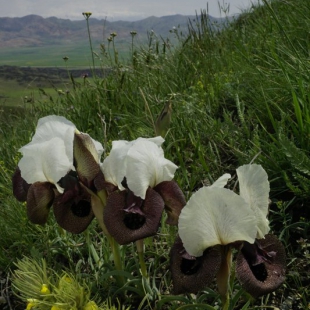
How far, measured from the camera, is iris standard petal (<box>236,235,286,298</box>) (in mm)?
1271

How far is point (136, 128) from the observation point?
3455 millimetres

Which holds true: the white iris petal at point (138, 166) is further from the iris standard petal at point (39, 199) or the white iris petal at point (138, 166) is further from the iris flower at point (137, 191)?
the iris standard petal at point (39, 199)

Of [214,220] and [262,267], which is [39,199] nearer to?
[214,220]

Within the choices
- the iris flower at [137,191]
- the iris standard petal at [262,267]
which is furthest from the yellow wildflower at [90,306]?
the iris standard petal at [262,267]

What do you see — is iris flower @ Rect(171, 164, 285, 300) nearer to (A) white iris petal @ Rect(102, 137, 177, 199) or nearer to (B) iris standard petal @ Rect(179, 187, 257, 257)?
(B) iris standard petal @ Rect(179, 187, 257, 257)

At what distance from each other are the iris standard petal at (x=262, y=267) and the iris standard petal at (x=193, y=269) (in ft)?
0.26

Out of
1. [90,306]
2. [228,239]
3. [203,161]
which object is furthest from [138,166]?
[203,161]

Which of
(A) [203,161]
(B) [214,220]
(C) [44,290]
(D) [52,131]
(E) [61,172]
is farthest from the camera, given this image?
(A) [203,161]

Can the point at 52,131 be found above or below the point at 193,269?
above

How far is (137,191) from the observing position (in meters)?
1.50

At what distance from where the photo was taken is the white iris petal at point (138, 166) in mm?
1500

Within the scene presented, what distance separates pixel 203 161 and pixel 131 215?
1.09 meters

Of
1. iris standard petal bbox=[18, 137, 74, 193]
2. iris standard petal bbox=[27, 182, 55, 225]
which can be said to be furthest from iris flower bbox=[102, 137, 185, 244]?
iris standard petal bbox=[27, 182, 55, 225]

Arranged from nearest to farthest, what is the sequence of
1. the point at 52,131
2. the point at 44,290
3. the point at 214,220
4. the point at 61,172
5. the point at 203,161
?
1. the point at 214,220
2. the point at 44,290
3. the point at 61,172
4. the point at 52,131
5. the point at 203,161
